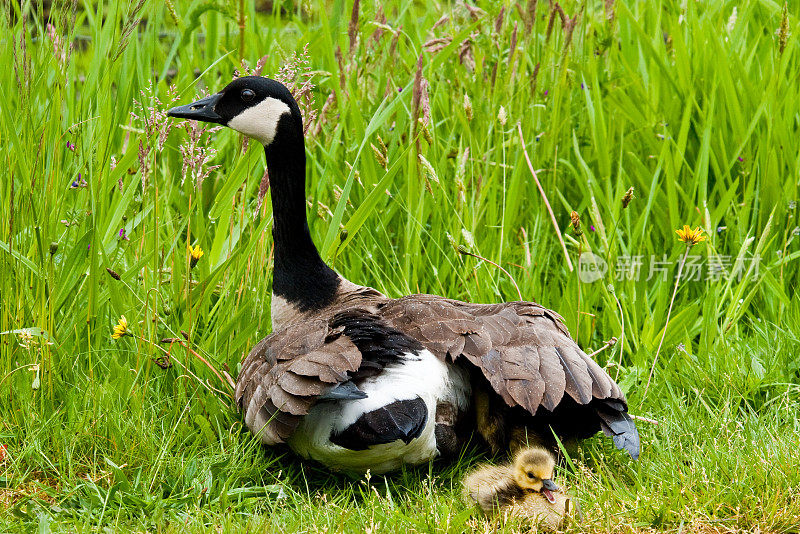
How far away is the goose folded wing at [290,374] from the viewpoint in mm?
2818

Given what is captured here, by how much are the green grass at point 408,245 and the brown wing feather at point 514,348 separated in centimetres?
34

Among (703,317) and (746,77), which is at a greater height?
(746,77)

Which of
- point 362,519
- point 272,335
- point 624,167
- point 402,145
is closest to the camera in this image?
point 362,519

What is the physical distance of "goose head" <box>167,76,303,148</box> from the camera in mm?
3650

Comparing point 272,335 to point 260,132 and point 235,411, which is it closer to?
point 235,411

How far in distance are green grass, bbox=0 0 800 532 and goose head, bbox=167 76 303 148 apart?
0.79 feet

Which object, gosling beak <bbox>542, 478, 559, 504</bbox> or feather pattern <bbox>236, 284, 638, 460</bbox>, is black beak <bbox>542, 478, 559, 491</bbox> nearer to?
gosling beak <bbox>542, 478, 559, 504</bbox>

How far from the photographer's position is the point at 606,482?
9.98 ft

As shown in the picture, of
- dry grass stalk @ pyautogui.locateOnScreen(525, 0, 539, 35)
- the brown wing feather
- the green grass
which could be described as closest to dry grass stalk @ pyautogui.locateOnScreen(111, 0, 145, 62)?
the green grass

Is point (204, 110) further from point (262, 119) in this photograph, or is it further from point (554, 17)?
point (554, 17)

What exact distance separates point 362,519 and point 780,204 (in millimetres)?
2776

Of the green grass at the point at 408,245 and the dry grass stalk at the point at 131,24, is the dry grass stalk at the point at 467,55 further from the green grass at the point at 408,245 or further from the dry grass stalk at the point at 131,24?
the dry grass stalk at the point at 131,24

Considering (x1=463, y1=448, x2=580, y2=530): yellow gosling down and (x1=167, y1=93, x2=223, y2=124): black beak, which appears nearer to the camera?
(x1=463, y1=448, x2=580, y2=530): yellow gosling down

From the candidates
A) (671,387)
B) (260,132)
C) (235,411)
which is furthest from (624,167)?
(235,411)
